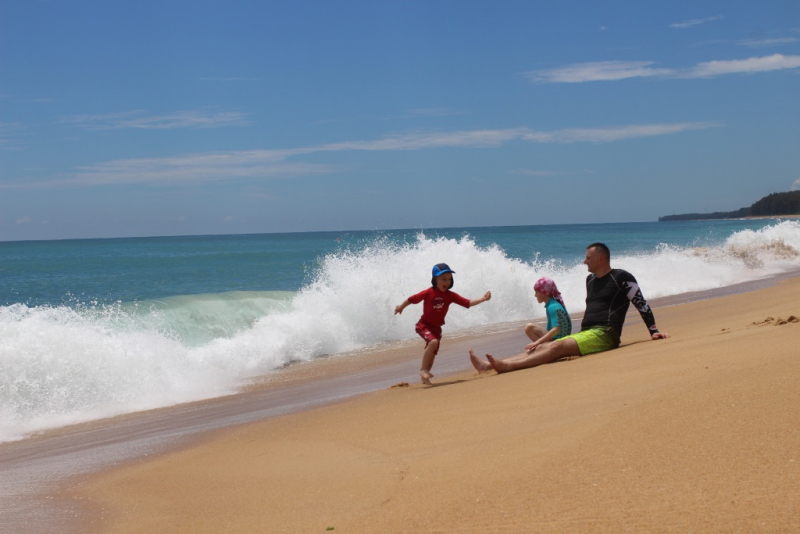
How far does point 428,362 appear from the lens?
8.00 meters

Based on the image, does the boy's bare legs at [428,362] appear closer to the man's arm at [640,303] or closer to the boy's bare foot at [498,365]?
the boy's bare foot at [498,365]

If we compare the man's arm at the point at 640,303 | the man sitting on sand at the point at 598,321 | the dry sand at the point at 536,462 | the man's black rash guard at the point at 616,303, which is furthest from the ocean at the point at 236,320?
the man's arm at the point at 640,303

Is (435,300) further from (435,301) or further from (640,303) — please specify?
(640,303)

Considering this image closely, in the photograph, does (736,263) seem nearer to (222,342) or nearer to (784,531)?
(222,342)

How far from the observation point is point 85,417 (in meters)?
9.04

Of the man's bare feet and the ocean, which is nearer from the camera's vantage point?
the man's bare feet

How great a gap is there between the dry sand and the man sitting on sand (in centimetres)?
81

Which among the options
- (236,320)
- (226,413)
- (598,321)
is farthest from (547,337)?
(236,320)

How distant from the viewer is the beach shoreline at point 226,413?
17.0ft

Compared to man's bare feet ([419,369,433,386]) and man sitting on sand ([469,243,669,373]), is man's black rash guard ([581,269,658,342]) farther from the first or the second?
man's bare feet ([419,369,433,386])

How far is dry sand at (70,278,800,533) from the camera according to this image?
3232 mm

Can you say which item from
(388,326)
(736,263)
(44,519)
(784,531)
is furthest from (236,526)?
(736,263)

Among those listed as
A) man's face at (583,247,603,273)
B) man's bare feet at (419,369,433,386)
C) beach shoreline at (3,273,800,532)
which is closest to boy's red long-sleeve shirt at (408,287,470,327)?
man's bare feet at (419,369,433,386)

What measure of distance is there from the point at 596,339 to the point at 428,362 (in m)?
1.70
